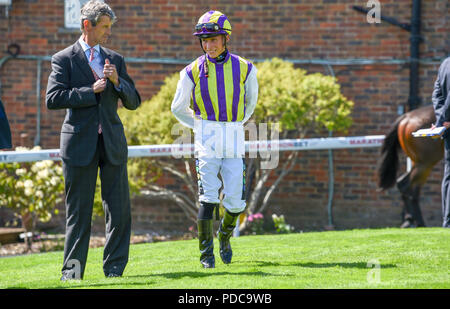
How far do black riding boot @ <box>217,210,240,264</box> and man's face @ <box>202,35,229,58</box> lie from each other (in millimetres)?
1272

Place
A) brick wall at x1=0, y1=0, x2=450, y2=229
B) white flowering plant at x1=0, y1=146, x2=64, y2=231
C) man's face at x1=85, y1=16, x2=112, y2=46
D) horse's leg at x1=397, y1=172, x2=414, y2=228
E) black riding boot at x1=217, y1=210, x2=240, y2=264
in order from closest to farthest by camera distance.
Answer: man's face at x1=85, y1=16, x2=112, y2=46
black riding boot at x1=217, y1=210, x2=240, y2=264
white flowering plant at x1=0, y1=146, x2=64, y2=231
horse's leg at x1=397, y1=172, x2=414, y2=228
brick wall at x1=0, y1=0, x2=450, y2=229

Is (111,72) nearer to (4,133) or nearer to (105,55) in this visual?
(105,55)

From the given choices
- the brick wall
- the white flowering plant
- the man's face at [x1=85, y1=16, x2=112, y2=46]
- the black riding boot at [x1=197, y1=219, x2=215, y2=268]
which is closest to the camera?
the man's face at [x1=85, y1=16, x2=112, y2=46]

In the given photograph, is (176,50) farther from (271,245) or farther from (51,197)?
(271,245)

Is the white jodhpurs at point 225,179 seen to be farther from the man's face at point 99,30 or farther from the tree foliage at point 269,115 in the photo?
the tree foliage at point 269,115

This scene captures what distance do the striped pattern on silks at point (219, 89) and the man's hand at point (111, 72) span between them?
74 centimetres

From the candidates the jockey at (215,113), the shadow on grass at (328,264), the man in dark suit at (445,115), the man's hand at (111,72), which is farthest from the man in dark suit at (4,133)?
the man in dark suit at (445,115)

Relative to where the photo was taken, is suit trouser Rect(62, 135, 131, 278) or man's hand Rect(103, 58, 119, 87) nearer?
man's hand Rect(103, 58, 119, 87)

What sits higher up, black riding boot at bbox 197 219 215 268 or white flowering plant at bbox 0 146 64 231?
black riding boot at bbox 197 219 215 268

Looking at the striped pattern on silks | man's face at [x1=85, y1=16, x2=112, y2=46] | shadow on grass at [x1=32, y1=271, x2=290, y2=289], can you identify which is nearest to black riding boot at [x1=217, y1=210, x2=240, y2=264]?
shadow on grass at [x1=32, y1=271, x2=290, y2=289]

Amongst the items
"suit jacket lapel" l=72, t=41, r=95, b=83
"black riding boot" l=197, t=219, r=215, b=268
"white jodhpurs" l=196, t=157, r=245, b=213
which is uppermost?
"suit jacket lapel" l=72, t=41, r=95, b=83

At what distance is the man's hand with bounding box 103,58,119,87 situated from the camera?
5.37 m

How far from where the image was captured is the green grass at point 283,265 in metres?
5.18

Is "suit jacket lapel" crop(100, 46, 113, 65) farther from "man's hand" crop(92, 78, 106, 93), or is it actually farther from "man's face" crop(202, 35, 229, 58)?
"man's face" crop(202, 35, 229, 58)
